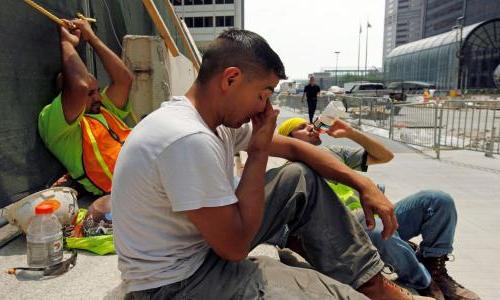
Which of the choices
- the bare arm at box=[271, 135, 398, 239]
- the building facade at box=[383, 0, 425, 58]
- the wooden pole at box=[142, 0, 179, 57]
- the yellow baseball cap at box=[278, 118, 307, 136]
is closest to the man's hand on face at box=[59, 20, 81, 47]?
the yellow baseball cap at box=[278, 118, 307, 136]

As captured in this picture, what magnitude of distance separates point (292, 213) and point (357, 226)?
0.34 metres

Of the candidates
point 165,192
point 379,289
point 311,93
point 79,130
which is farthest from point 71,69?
point 311,93

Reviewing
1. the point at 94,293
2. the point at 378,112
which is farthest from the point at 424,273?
the point at 378,112

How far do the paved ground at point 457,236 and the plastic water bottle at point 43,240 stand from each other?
0.11 m

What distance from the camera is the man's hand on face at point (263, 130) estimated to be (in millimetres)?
1706

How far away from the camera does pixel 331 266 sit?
6.93 ft

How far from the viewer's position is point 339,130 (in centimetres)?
306

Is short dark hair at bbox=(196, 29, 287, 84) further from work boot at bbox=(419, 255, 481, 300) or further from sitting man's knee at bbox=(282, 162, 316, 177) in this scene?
work boot at bbox=(419, 255, 481, 300)

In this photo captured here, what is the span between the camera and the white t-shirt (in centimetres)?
140

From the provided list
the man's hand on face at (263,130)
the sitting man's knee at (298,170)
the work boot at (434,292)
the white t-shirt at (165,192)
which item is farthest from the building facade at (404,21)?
the white t-shirt at (165,192)

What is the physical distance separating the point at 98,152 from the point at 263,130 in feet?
6.81

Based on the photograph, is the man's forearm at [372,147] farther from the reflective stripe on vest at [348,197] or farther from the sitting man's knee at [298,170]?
the sitting man's knee at [298,170]

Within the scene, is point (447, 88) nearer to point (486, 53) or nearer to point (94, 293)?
point (486, 53)

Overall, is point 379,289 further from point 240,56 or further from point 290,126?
point 290,126
